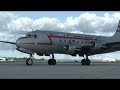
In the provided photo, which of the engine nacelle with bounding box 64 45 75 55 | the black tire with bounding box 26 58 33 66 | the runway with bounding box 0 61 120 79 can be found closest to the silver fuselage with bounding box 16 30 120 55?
the engine nacelle with bounding box 64 45 75 55

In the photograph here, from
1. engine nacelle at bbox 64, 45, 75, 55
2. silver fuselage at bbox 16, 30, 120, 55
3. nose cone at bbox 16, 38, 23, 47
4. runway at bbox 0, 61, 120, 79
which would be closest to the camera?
runway at bbox 0, 61, 120, 79

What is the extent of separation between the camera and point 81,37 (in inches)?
1650

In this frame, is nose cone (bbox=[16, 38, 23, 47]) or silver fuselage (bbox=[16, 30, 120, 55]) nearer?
nose cone (bbox=[16, 38, 23, 47])

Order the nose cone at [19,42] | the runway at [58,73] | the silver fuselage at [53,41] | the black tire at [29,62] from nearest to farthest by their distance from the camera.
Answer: the runway at [58,73]
the black tire at [29,62]
the nose cone at [19,42]
the silver fuselage at [53,41]

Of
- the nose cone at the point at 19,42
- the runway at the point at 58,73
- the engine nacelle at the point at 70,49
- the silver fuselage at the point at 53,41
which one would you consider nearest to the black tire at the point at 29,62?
the silver fuselage at the point at 53,41

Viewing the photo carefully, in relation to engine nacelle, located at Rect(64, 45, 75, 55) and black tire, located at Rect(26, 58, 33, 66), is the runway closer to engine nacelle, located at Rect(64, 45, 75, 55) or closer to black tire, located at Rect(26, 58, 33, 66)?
black tire, located at Rect(26, 58, 33, 66)

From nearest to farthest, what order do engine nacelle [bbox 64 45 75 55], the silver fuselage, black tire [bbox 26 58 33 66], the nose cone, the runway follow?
the runway → black tire [bbox 26 58 33 66] → the nose cone → the silver fuselage → engine nacelle [bbox 64 45 75 55]

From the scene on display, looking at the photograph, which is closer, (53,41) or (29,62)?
(29,62)

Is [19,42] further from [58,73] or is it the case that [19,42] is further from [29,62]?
[58,73]

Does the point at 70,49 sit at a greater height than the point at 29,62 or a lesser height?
greater

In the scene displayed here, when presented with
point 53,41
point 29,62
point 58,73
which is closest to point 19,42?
point 29,62

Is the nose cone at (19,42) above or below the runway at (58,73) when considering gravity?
above

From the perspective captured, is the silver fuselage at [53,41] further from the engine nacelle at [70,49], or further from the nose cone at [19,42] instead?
the engine nacelle at [70,49]
